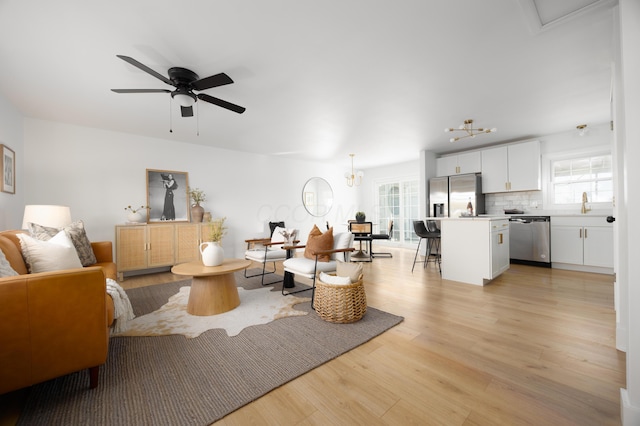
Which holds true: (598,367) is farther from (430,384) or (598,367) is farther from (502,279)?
(502,279)

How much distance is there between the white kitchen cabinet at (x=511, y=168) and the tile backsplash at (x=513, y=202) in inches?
13.4

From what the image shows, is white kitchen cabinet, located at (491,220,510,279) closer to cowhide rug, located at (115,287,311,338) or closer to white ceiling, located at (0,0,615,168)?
white ceiling, located at (0,0,615,168)

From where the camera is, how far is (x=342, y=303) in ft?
7.92

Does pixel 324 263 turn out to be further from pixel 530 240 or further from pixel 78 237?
pixel 530 240

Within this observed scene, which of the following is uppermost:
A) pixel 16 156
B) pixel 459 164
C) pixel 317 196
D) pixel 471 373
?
pixel 459 164

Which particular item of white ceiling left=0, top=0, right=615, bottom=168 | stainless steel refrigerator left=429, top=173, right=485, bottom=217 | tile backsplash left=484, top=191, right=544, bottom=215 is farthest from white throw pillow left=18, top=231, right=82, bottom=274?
tile backsplash left=484, top=191, right=544, bottom=215

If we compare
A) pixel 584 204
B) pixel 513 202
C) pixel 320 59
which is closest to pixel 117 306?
pixel 320 59

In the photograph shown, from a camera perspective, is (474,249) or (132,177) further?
(132,177)

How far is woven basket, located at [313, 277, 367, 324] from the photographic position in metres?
2.41

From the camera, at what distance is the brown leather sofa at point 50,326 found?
4.19 feet

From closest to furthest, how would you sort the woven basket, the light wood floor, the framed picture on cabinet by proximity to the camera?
the light wood floor, the woven basket, the framed picture on cabinet

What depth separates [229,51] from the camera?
231 cm

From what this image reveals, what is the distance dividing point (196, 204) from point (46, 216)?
2.14 meters

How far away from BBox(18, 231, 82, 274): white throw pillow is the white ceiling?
1661 mm
